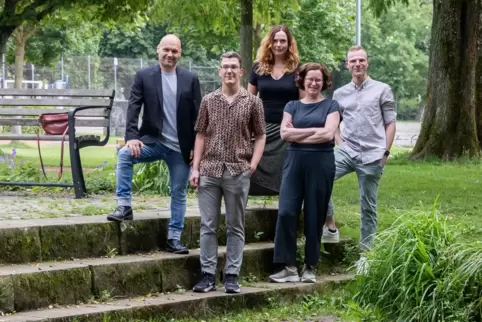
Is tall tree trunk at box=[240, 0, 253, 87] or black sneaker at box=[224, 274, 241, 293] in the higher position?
tall tree trunk at box=[240, 0, 253, 87]

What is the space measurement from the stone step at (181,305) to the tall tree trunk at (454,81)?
1001 cm

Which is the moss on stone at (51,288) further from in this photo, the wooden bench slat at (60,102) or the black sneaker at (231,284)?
the wooden bench slat at (60,102)

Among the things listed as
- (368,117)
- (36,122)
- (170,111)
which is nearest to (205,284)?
(170,111)

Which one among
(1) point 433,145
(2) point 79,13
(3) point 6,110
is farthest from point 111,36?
(3) point 6,110

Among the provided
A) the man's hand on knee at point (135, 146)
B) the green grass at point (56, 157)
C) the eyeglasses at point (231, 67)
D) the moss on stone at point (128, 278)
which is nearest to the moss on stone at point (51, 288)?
the moss on stone at point (128, 278)

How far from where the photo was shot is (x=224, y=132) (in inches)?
295

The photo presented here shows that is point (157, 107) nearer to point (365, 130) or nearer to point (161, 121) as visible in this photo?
point (161, 121)

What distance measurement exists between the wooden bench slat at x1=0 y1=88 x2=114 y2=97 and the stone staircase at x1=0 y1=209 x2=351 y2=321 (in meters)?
2.52

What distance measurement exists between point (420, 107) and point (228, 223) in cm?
7057

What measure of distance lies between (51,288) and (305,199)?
225 cm

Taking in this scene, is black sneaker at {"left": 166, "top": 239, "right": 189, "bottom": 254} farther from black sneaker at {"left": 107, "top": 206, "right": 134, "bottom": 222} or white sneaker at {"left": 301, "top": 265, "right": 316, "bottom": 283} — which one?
white sneaker at {"left": 301, "top": 265, "right": 316, "bottom": 283}

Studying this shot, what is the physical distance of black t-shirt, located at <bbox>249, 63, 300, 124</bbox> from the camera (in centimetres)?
827

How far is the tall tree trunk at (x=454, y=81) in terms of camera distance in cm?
A: 1773

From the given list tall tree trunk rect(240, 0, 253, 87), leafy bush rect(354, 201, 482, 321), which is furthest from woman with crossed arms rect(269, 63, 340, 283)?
tall tree trunk rect(240, 0, 253, 87)
